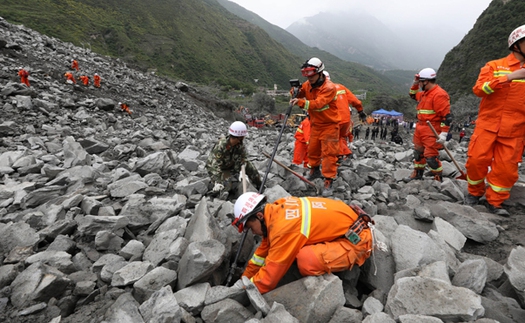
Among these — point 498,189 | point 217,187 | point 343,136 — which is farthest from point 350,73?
point 217,187

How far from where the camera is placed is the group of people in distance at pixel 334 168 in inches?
95.3

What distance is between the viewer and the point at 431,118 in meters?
5.19

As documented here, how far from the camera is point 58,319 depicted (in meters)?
2.00

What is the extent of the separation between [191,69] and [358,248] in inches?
2492

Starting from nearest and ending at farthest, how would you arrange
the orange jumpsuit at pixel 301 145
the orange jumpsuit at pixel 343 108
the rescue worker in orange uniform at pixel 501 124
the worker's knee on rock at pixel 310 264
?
1. the worker's knee on rock at pixel 310 264
2. the rescue worker in orange uniform at pixel 501 124
3. the orange jumpsuit at pixel 343 108
4. the orange jumpsuit at pixel 301 145

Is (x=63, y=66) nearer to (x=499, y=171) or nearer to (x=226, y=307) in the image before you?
(x=226, y=307)

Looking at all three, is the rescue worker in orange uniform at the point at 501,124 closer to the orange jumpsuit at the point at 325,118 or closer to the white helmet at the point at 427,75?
the white helmet at the point at 427,75

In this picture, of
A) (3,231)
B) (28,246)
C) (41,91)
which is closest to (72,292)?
(28,246)

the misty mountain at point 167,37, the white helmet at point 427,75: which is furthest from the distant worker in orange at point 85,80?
the misty mountain at point 167,37

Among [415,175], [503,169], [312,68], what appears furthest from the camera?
[415,175]

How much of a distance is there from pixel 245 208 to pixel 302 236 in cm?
59

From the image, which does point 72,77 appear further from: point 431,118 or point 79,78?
point 431,118

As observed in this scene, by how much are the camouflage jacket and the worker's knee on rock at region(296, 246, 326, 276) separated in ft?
7.47

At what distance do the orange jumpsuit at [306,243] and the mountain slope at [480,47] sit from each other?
50.9m
